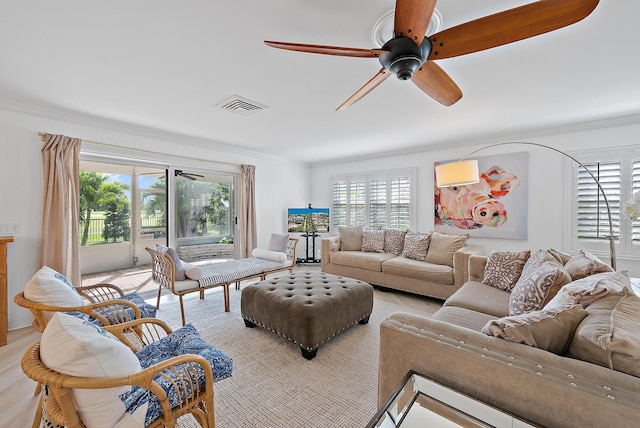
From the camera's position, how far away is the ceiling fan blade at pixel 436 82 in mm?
1613

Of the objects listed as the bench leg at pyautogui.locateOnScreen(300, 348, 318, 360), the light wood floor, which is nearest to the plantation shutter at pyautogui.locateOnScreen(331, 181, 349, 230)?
the light wood floor

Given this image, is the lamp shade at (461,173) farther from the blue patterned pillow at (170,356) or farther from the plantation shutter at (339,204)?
the plantation shutter at (339,204)

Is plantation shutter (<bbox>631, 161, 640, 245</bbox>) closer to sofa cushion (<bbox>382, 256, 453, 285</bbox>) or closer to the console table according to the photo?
sofa cushion (<bbox>382, 256, 453, 285</bbox>)

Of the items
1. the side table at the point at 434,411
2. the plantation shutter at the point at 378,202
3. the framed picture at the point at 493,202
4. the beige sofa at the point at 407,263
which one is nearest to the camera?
the side table at the point at 434,411

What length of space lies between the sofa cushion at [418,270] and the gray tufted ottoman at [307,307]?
1121 mm

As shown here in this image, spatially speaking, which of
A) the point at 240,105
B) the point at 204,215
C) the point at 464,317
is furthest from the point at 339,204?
the point at 464,317

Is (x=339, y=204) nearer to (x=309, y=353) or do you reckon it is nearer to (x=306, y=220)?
(x=306, y=220)

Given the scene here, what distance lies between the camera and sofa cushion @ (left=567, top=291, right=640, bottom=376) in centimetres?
92

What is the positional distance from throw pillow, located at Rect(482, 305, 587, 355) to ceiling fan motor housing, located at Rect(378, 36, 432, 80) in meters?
1.36

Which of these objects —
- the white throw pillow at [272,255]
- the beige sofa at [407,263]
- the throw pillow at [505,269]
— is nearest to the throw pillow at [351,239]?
the beige sofa at [407,263]

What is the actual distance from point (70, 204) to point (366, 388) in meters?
3.81

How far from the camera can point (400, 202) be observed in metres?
5.16

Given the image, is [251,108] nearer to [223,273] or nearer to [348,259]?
[223,273]

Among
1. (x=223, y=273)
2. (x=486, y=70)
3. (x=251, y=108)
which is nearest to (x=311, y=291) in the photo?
(x=223, y=273)
